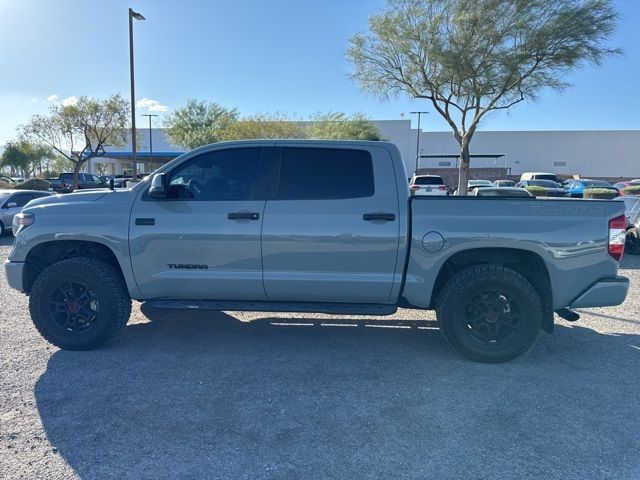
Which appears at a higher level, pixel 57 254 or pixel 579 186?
pixel 579 186

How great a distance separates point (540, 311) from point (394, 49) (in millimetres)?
16594

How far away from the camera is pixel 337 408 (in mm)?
3416

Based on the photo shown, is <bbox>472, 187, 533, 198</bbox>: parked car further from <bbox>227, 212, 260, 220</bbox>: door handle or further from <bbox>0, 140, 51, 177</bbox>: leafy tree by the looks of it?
<bbox>0, 140, 51, 177</bbox>: leafy tree

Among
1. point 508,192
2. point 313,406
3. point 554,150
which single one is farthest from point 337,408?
point 554,150

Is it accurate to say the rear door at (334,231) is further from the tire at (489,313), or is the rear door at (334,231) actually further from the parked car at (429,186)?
the parked car at (429,186)

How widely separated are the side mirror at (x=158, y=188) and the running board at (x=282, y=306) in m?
1.08

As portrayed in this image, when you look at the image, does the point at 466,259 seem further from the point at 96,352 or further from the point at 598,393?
the point at 96,352

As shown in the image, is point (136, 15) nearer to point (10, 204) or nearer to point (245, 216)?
point (10, 204)

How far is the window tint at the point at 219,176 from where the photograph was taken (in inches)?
171

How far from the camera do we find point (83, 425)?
3.17m

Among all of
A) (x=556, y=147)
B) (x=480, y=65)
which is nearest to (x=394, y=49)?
(x=480, y=65)

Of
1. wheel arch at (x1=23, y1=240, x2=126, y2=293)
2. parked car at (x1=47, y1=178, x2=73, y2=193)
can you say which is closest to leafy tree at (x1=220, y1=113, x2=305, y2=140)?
parked car at (x1=47, y1=178, x2=73, y2=193)

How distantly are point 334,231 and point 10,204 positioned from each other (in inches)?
508

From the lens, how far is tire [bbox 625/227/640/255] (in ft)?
32.8
